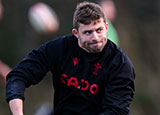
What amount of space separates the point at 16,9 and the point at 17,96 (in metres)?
7.56

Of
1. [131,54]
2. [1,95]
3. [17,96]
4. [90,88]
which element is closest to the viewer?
[17,96]

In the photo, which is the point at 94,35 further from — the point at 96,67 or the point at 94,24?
the point at 96,67

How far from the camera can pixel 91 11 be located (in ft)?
13.2

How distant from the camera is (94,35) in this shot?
398 cm

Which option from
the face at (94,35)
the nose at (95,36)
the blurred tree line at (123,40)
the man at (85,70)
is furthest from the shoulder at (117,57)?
the blurred tree line at (123,40)

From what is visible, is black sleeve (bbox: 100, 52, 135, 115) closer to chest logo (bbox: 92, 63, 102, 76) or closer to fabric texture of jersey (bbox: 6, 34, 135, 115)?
fabric texture of jersey (bbox: 6, 34, 135, 115)

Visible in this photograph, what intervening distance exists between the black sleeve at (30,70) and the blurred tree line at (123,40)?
677 cm

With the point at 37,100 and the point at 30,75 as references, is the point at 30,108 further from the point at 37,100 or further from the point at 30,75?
the point at 30,75

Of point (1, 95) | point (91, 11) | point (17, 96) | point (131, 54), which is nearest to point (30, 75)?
point (17, 96)

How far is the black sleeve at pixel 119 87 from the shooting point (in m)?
4.04

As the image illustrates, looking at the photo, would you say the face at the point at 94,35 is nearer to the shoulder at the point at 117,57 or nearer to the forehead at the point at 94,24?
the forehead at the point at 94,24

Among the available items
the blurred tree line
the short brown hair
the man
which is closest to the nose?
the man

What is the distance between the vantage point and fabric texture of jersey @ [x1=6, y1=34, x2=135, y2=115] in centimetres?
406

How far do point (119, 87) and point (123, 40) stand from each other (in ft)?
26.6
